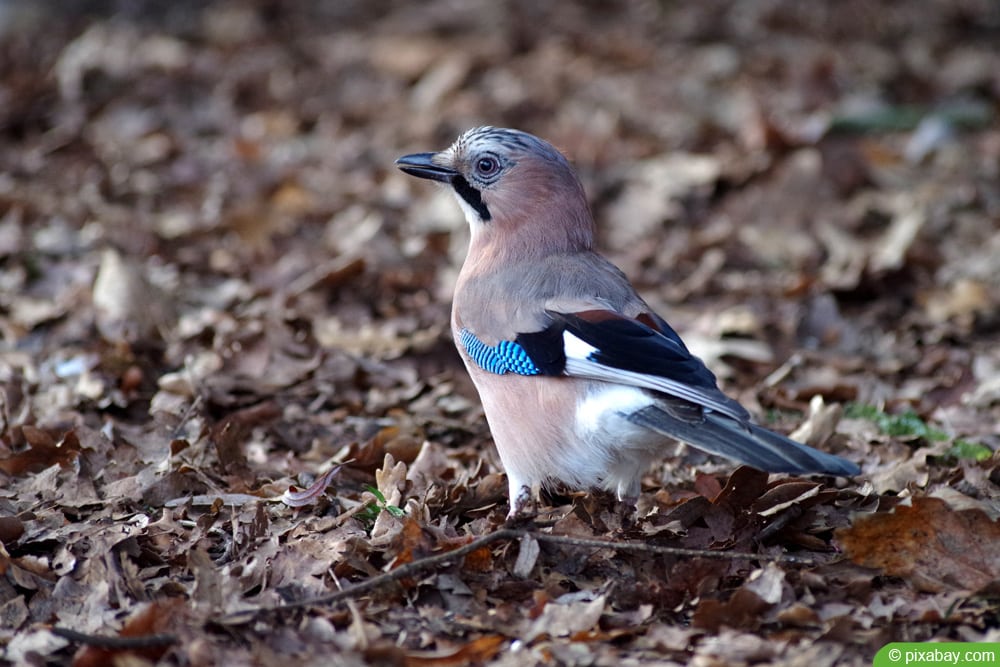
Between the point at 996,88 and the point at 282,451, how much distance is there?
23.2 ft

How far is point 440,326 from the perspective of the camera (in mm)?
5883

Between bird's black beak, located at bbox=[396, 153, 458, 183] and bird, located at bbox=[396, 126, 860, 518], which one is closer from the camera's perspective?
bird, located at bbox=[396, 126, 860, 518]

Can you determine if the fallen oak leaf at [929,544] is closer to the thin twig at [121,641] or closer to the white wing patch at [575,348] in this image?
the white wing patch at [575,348]

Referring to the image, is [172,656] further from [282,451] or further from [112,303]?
[112,303]

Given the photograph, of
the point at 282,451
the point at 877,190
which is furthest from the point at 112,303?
the point at 877,190

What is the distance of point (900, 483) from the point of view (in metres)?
4.12

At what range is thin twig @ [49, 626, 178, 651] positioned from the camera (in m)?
2.96

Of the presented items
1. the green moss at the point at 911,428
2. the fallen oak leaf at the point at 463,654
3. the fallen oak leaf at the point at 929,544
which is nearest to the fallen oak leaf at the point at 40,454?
the fallen oak leaf at the point at 463,654

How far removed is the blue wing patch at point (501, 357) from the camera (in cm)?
390

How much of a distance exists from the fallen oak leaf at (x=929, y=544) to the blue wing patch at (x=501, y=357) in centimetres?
111

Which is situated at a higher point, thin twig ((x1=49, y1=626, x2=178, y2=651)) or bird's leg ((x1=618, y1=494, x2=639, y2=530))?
thin twig ((x1=49, y1=626, x2=178, y2=651))

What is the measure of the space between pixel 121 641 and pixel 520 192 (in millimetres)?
2265

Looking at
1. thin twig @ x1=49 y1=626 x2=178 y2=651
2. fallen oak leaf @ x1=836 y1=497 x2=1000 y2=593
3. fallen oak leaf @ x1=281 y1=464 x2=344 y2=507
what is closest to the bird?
fallen oak leaf @ x1=836 y1=497 x2=1000 y2=593

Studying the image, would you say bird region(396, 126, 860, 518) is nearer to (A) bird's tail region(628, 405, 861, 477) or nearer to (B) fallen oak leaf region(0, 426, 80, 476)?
(A) bird's tail region(628, 405, 861, 477)
